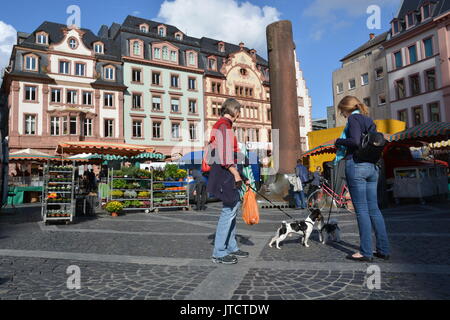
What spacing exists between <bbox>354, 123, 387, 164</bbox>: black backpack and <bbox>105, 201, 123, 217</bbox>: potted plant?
858 cm

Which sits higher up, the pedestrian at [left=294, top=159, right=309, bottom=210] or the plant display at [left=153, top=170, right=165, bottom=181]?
the plant display at [left=153, top=170, right=165, bottom=181]

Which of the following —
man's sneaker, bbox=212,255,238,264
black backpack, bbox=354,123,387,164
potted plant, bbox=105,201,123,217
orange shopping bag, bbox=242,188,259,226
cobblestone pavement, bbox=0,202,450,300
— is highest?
black backpack, bbox=354,123,387,164

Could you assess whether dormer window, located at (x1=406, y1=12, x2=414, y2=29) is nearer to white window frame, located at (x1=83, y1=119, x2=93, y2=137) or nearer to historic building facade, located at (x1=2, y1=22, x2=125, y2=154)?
historic building facade, located at (x1=2, y1=22, x2=125, y2=154)

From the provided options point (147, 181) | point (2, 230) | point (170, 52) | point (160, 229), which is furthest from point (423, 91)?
point (2, 230)

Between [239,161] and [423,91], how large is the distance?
108ft

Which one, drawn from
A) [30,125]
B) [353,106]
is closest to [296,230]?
[353,106]

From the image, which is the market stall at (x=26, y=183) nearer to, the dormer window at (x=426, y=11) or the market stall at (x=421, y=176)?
the market stall at (x=421, y=176)

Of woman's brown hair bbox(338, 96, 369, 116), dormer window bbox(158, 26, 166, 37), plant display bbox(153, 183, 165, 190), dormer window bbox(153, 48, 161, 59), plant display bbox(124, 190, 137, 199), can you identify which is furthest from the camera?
dormer window bbox(158, 26, 166, 37)

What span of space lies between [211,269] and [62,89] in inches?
1236

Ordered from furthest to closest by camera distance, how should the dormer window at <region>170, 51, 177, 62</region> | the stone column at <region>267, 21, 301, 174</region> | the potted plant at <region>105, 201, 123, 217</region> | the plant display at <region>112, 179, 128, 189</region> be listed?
the dormer window at <region>170, 51, 177, 62</region>, the stone column at <region>267, 21, 301, 174</region>, the plant display at <region>112, 179, 128, 189</region>, the potted plant at <region>105, 201, 123, 217</region>

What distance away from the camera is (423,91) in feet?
102

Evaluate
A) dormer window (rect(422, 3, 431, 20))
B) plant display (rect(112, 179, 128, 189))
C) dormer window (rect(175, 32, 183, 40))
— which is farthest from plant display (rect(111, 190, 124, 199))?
dormer window (rect(422, 3, 431, 20))

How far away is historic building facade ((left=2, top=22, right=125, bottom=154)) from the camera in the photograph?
29.0 meters

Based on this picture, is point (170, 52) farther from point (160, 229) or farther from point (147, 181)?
→ point (160, 229)
